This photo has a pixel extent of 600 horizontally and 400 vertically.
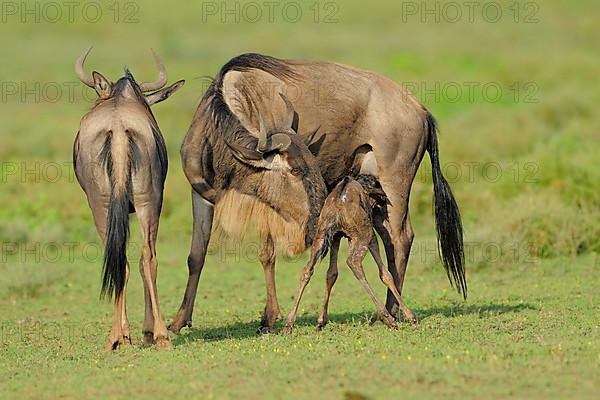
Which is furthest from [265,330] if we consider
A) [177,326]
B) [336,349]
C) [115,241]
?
[115,241]

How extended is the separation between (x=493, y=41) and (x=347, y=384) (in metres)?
35.8

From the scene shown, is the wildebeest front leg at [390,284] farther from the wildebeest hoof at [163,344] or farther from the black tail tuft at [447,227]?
the wildebeest hoof at [163,344]

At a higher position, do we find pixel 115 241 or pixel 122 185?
pixel 122 185

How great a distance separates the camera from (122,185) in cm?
934

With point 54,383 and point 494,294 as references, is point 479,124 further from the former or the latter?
point 54,383

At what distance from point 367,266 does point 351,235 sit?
19.3ft

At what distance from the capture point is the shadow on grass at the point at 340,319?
34.9ft

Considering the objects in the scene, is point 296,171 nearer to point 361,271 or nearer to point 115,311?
point 361,271

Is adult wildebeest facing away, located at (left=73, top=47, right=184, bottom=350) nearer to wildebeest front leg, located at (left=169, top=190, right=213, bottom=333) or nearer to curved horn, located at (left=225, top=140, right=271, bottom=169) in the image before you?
curved horn, located at (left=225, top=140, right=271, bottom=169)

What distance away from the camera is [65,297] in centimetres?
1441

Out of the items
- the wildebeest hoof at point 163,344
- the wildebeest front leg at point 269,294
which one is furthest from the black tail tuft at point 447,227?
the wildebeest hoof at point 163,344

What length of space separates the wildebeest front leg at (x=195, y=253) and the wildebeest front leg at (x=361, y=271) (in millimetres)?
1561

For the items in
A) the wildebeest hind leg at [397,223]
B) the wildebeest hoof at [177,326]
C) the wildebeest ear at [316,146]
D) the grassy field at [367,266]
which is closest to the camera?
the grassy field at [367,266]

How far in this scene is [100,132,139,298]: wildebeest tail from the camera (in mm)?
9297
